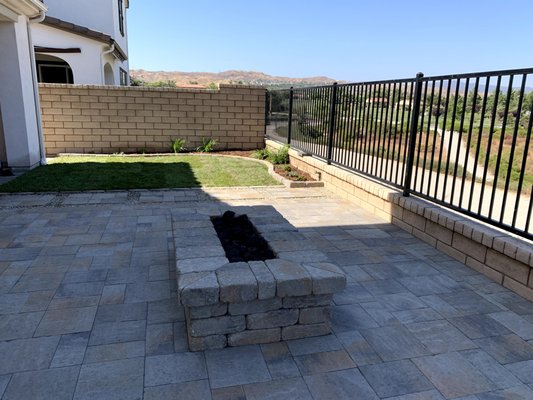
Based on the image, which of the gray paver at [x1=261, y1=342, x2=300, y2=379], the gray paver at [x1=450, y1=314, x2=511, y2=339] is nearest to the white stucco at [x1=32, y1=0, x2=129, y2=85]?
the gray paver at [x1=261, y1=342, x2=300, y2=379]

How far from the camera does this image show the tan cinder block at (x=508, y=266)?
10.4 feet

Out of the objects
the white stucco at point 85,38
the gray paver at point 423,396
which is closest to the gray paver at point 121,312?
the gray paver at point 423,396

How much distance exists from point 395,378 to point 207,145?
9.25 metres

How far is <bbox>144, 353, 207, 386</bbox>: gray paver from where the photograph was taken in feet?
6.91

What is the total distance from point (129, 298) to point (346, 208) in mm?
3691

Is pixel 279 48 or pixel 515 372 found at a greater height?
pixel 279 48

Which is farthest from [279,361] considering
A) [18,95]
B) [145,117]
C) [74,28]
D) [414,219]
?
[74,28]

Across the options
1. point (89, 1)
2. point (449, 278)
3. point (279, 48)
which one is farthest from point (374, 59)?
point (449, 278)

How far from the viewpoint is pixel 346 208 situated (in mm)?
5836

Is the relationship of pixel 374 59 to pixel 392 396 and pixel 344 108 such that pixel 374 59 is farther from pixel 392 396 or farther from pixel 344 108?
pixel 392 396

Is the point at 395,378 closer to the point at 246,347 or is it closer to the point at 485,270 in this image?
the point at 246,347

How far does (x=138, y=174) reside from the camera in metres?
7.72

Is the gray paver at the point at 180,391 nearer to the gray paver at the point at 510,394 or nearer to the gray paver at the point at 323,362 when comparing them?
the gray paver at the point at 323,362

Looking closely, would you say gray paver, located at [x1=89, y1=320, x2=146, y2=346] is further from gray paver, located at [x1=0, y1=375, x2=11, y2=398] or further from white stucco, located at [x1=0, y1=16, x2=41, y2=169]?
white stucco, located at [x1=0, y1=16, x2=41, y2=169]
